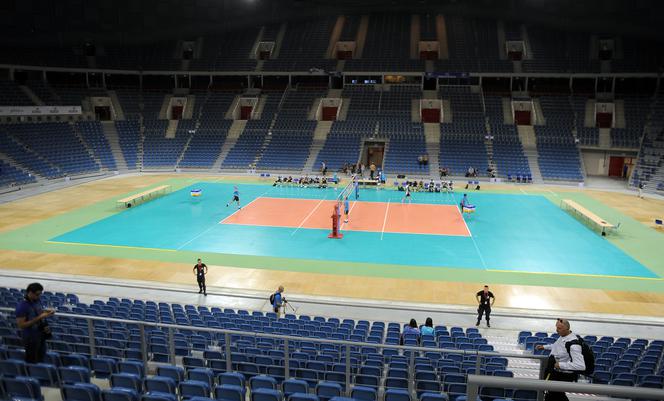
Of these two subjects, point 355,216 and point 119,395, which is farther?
point 355,216

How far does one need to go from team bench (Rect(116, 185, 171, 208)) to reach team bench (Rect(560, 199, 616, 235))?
29792mm

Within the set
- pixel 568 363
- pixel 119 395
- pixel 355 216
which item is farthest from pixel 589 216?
pixel 119 395

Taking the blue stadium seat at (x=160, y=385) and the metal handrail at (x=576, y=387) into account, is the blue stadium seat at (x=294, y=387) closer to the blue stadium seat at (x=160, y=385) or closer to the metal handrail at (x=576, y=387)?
the blue stadium seat at (x=160, y=385)

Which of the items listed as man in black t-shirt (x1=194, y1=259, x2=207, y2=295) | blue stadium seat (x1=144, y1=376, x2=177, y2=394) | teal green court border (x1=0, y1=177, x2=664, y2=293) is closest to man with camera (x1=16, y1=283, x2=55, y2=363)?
blue stadium seat (x1=144, y1=376, x2=177, y2=394)

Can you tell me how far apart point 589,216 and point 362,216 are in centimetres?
1395

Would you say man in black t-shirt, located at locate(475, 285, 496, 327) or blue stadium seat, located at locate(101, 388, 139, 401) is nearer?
blue stadium seat, located at locate(101, 388, 139, 401)

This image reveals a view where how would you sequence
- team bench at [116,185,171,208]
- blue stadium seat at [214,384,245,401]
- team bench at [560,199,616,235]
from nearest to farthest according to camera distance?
blue stadium seat at [214,384,245,401] < team bench at [560,199,616,235] < team bench at [116,185,171,208]

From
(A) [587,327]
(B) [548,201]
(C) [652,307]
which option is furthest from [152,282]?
(B) [548,201]

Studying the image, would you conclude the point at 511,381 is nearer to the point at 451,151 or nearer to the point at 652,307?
the point at 652,307

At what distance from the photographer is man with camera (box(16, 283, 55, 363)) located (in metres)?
7.67

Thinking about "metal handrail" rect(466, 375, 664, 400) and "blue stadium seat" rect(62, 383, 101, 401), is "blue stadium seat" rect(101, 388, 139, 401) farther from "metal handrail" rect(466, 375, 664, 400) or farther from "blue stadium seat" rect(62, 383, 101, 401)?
"metal handrail" rect(466, 375, 664, 400)

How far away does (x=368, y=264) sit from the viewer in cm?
2148

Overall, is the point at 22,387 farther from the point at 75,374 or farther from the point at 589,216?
the point at 589,216

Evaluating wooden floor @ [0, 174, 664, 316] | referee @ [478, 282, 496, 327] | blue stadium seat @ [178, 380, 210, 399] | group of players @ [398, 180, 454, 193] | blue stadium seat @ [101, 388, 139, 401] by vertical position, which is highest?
group of players @ [398, 180, 454, 193]
